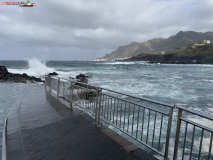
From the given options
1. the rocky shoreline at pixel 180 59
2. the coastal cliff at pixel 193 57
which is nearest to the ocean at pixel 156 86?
the rocky shoreline at pixel 180 59

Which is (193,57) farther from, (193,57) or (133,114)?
(133,114)

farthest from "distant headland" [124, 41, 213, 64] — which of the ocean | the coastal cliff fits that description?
the ocean

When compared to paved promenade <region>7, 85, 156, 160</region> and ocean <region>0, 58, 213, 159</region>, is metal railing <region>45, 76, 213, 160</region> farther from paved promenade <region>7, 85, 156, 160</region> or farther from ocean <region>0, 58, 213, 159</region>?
ocean <region>0, 58, 213, 159</region>

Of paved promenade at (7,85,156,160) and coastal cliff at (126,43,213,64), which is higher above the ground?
coastal cliff at (126,43,213,64)

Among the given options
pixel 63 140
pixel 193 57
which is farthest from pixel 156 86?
pixel 193 57

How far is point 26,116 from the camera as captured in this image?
18.3 feet

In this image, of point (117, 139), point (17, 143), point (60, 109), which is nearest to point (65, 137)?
point (17, 143)

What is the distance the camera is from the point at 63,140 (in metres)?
3.80

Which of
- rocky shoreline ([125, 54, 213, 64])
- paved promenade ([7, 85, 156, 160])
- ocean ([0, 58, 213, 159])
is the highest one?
rocky shoreline ([125, 54, 213, 64])

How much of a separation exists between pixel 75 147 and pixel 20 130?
2.13 m

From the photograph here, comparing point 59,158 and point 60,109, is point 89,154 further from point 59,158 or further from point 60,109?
point 60,109


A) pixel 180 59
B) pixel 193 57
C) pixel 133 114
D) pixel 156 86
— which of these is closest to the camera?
pixel 133 114

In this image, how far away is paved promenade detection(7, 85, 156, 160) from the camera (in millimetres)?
3170

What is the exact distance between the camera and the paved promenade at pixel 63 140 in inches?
125
